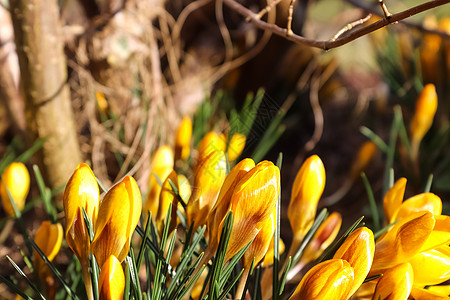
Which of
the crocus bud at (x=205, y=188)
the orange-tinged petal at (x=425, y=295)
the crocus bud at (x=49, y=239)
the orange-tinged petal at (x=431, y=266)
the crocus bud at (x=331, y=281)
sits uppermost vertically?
the crocus bud at (x=205, y=188)

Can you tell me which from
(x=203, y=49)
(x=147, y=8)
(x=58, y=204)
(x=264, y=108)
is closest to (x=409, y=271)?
(x=264, y=108)

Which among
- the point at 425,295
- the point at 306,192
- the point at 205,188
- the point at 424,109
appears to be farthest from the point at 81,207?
the point at 424,109

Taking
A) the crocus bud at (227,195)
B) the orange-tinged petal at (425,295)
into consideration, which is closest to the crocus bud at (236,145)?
the crocus bud at (227,195)

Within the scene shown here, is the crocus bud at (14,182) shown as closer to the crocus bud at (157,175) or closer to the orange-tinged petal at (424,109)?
the crocus bud at (157,175)

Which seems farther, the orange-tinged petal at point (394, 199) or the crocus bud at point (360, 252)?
the orange-tinged petal at point (394, 199)

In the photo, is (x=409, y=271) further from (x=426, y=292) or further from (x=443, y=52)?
(x=443, y=52)

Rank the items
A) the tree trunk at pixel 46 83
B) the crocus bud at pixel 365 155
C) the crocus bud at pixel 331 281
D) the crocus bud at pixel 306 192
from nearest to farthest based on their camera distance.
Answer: the crocus bud at pixel 331 281
the crocus bud at pixel 306 192
the tree trunk at pixel 46 83
the crocus bud at pixel 365 155
